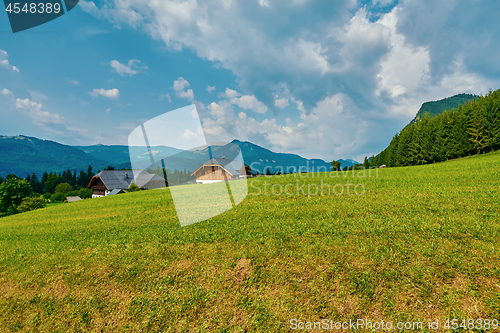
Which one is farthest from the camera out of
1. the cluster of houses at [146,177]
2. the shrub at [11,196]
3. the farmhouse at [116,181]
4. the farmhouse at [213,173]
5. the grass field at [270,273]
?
the farmhouse at [116,181]

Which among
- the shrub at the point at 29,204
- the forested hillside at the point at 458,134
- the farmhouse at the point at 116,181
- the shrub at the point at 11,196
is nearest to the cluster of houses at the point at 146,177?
the farmhouse at the point at 116,181

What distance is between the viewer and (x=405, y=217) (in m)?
9.20

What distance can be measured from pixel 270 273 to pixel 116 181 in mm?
98932

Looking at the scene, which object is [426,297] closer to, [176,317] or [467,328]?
[467,328]

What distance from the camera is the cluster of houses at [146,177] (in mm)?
61594

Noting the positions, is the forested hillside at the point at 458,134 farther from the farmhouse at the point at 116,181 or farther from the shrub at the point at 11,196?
the shrub at the point at 11,196

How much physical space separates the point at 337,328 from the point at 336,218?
5645 mm

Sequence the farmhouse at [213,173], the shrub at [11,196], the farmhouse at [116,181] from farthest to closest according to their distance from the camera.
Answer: the farmhouse at [116,181], the shrub at [11,196], the farmhouse at [213,173]

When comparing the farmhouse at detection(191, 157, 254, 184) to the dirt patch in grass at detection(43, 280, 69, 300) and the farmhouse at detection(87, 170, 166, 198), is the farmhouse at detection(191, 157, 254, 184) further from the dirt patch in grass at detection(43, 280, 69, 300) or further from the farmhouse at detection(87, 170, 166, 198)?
the dirt patch in grass at detection(43, 280, 69, 300)

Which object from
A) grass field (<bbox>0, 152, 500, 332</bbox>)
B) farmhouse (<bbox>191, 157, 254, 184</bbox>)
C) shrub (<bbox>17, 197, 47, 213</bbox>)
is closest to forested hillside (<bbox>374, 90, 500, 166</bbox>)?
farmhouse (<bbox>191, 157, 254, 184</bbox>)

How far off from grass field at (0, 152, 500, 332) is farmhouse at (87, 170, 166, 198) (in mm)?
81205

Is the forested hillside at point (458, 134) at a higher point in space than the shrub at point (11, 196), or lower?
higher

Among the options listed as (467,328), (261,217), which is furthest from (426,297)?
(261,217)

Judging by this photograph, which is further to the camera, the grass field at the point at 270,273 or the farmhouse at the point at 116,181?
the farmhouse at the point at 116,181
